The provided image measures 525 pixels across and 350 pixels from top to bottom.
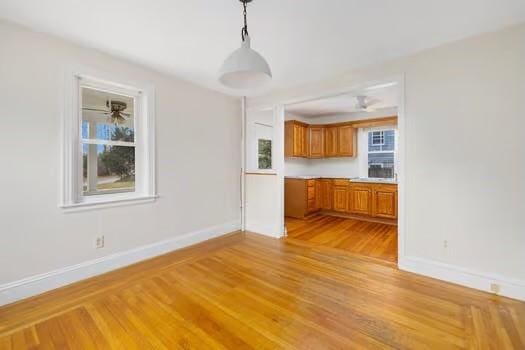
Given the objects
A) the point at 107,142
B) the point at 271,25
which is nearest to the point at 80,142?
the point at 107,142

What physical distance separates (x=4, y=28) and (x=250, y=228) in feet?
12.7

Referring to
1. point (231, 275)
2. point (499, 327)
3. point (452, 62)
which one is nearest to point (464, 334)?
point (499, 327)

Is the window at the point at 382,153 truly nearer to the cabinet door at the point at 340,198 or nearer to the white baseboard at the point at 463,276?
the cabinet door at the point at 340,198

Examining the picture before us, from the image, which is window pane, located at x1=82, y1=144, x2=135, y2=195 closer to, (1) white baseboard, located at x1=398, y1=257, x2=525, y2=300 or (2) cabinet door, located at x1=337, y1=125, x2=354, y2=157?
(1) white baseboard, located at x1=398, y1=257, x2=525, y2=300

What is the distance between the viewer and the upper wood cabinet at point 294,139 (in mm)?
5535

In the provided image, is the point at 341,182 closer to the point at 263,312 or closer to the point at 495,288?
the point at 495,288

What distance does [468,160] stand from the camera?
7.86 feet

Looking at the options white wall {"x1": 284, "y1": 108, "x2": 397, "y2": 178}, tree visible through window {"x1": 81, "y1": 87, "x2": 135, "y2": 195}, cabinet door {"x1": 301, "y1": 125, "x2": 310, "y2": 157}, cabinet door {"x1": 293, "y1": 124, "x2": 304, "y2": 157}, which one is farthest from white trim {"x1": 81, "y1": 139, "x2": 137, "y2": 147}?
cabinet door {"x1": 301, "y1": 125, "x2": 310, "y2": 157}

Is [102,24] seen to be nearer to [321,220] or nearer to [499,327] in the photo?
[499,327]

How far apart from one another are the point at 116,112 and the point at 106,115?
0.40ft

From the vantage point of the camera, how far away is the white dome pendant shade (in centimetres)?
155

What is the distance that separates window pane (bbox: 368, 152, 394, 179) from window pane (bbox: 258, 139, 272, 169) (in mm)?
2764

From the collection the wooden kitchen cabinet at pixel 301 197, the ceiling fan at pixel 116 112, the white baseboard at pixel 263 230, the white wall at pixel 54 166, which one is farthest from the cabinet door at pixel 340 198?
the ceiling fan at pixel 116 112

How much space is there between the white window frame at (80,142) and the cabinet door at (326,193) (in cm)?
394
